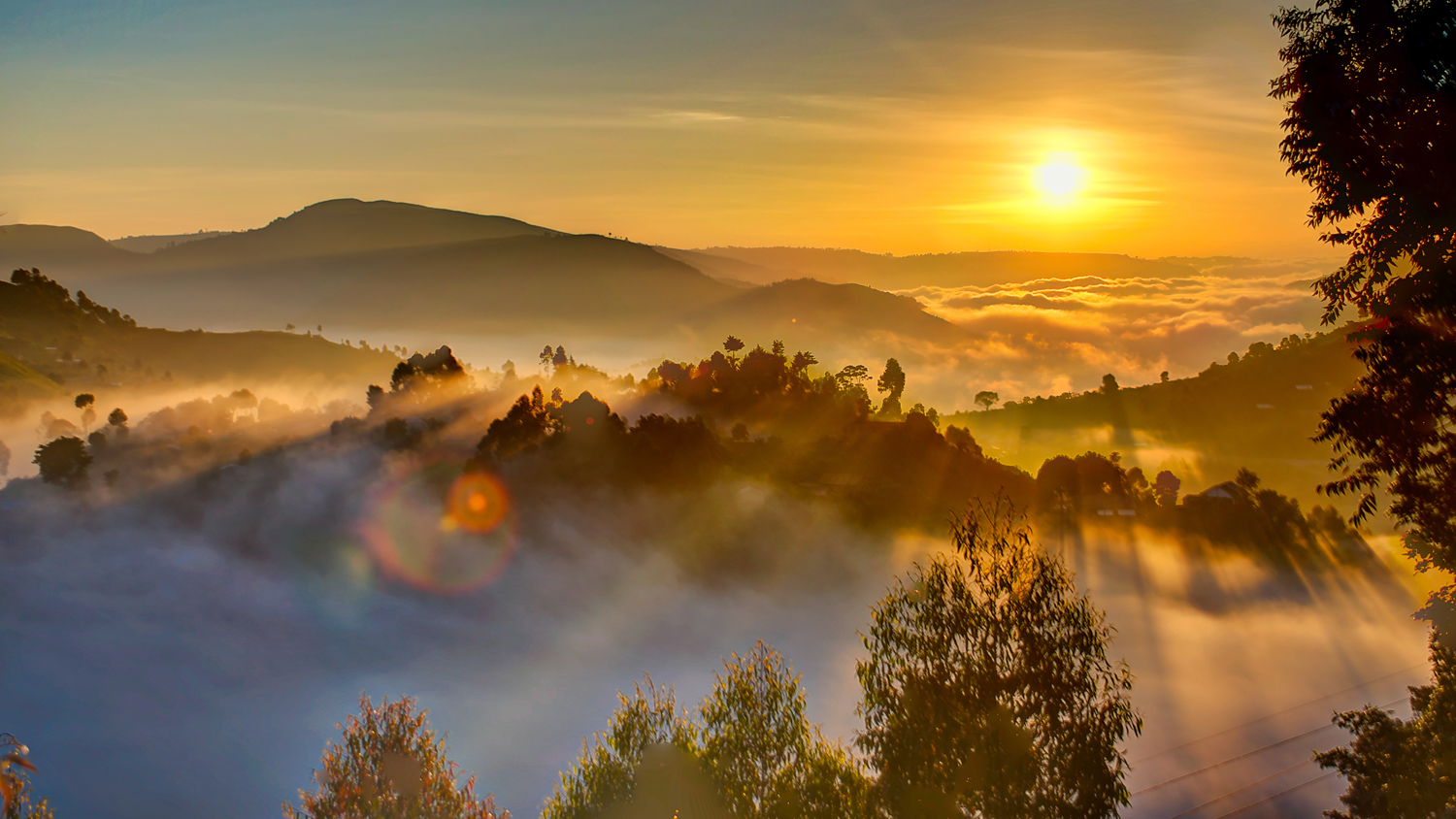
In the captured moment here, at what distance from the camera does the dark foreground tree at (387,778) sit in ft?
129

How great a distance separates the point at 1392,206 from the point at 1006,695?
1546 cm

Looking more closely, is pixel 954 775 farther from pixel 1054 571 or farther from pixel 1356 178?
pixel 1356 178

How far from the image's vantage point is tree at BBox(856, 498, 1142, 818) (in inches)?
946

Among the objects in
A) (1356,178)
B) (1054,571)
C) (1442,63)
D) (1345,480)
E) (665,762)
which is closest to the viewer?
(1442,63)

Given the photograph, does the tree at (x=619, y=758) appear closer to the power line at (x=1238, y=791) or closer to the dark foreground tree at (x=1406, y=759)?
the dark foreground tree at (x=1406, y=759)

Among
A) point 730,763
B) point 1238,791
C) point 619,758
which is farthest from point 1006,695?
point 1238,791

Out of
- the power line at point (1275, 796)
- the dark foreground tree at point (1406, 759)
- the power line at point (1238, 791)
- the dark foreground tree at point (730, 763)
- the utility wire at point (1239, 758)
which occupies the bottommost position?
the utility wire at point (1239, 758)

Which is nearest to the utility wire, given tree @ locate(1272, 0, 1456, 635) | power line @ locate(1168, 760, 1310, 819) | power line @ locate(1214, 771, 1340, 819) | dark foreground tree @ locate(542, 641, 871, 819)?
power line @ locate(1168, 760, 1310, 819)

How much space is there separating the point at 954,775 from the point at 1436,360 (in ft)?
54.6

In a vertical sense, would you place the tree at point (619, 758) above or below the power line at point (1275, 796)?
above

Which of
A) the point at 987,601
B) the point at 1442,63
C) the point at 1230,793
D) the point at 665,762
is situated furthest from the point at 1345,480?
the point at 1230,793

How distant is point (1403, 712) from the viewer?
166 m

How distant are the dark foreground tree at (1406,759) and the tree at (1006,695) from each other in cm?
907

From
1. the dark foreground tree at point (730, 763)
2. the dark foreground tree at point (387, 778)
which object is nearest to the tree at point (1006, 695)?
the dark foreground tree at point (730, 763)
